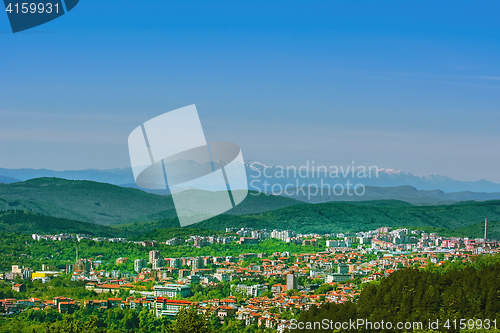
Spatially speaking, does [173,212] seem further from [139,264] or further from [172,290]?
[172,290]

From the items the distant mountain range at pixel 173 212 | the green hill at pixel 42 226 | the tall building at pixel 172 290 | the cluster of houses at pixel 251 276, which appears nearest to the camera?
the cluster of houses at pixel 251 276

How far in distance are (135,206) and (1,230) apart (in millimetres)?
17358

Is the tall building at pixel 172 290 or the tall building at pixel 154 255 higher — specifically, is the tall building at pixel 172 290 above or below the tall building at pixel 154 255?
below

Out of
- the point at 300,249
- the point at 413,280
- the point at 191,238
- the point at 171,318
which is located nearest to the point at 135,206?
the point at 191,238

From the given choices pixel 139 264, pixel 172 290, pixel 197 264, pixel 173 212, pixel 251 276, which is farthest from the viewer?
pixel 173 212

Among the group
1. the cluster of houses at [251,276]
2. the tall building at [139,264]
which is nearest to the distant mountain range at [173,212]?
the cluster of houses at [251,276]

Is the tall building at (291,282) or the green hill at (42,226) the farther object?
the green hill at (42,226)

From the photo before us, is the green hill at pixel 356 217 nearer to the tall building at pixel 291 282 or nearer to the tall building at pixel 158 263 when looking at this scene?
the tall building at pixel 158 263

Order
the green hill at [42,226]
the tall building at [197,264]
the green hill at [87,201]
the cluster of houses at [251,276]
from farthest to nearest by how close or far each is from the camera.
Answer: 1. the green hill at [87,201]
2. the green hill at [42,226]
3. the tall building at [197,264]
4. the cluster of houses at [251,276]

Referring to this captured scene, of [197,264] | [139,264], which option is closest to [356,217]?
[197,264]

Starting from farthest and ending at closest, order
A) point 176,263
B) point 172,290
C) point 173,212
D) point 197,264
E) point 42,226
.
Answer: point 173,212
point 42,226
point 176,263
point 197,264
point 172,290

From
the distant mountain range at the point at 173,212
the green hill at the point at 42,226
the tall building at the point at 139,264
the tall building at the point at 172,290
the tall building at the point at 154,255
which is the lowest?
the tall building at the point at 172,290

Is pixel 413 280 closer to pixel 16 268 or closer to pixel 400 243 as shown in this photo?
pixel 16 268

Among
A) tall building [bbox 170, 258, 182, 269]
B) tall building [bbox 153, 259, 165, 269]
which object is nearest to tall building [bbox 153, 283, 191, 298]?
tall building [bbox 170, 258, 182, 269]
